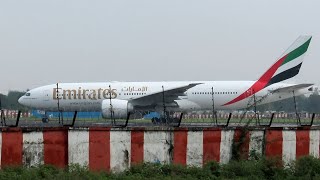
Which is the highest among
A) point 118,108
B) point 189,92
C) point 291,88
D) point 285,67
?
point 285,67

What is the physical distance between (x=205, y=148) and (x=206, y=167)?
2.11 feet

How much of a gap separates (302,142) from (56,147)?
637 cm

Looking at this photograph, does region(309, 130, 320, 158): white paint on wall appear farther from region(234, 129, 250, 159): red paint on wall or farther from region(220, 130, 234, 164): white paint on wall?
region(220, 130, 234, 164): white paint on wall

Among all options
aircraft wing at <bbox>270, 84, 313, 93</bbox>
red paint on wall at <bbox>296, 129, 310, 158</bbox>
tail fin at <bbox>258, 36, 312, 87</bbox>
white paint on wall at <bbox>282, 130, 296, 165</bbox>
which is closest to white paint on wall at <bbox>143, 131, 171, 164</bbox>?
white paint on wall at <bbox>282, 130, 296, 165</bbox>

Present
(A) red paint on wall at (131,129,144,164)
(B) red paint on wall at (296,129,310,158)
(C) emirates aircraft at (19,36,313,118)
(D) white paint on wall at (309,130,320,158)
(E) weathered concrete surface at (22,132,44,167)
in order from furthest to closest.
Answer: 1. (C) emirates aircraft at (19,36,313,118)
2. (D) white paint on wall at (309,130,320,158)
3. (B) red paint on wall at (296,129,310,158)
4. (A) red paint on wall at (131,129,144,164)
5. (E) weathered concrete surface at (22,132,44,167)

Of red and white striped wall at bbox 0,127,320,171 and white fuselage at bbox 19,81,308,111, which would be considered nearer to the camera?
red and white striped wall at bbox 0,127,320,171

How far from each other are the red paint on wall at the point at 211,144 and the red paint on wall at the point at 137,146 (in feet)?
5.06

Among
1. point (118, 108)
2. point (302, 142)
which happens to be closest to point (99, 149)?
point (302, 142)

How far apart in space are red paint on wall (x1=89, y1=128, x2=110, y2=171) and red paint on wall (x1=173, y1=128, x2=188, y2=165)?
1.58 metres

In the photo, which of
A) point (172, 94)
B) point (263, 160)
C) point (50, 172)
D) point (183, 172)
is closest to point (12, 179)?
point (50, 172)

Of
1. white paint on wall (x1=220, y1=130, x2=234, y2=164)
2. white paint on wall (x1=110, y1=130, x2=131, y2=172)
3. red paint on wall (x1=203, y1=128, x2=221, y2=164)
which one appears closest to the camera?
white paint on wall (x1=110, y1=130, x2=131, y2=172)

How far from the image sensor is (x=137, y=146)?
42.5 ft

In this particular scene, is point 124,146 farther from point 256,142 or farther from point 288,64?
point 288,64

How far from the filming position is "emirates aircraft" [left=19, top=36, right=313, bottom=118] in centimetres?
4322
